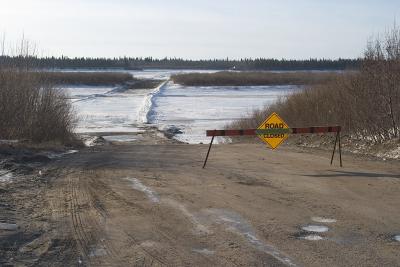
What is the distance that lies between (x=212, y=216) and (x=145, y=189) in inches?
100

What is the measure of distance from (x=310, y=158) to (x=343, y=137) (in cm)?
475

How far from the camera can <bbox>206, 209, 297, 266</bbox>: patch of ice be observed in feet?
20.6

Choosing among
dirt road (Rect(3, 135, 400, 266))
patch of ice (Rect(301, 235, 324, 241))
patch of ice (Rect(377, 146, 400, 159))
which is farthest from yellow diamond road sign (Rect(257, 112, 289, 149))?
patch of ice (Rect(301, 235, 324, 241))

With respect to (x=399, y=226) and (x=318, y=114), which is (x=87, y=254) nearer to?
(x=399, y=226)

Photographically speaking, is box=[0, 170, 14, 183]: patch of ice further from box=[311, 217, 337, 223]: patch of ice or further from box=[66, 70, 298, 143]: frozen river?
box=[66, 70, 298, 143]: frozen river

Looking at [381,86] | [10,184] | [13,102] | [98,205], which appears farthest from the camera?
[13,102]

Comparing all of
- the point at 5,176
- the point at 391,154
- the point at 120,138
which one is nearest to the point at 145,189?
the point at 5,176

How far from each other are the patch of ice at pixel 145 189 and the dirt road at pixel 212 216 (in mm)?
18

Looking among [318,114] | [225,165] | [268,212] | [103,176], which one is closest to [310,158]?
[225,165]

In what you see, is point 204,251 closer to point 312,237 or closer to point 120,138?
point 312,237

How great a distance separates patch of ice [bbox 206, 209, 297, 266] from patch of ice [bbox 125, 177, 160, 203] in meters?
1.30

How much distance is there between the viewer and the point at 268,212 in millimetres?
8453

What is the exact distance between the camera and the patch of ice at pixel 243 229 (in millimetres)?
6274

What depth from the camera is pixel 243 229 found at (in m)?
7.45
